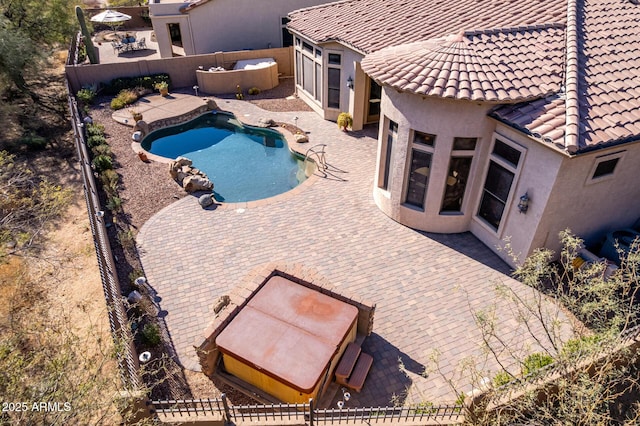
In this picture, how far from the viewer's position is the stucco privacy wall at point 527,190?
10062mm

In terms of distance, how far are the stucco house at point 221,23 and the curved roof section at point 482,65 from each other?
17.6 meters

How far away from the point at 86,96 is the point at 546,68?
23.1 metres

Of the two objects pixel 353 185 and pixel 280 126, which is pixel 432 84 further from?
pixel 280 126

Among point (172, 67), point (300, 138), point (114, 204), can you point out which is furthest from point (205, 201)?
point (172, 67)

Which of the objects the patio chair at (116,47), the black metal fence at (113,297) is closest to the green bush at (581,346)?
the black metal fence at (113,297)

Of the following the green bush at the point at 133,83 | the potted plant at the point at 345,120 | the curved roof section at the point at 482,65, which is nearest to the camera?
the curved roof section at the point at 482,65

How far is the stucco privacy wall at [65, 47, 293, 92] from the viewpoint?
2395 cm

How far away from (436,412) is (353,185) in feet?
32.3

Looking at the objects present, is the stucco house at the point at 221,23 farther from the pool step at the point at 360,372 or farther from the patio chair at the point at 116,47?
the pool step at the point at 360,372

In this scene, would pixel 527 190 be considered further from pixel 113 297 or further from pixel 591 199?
pixel 113 297

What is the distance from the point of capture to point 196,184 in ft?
50.8

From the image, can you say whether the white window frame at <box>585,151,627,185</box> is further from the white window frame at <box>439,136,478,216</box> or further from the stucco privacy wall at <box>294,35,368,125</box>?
the stucco privacy wall at <box>294,35,368,125</box>

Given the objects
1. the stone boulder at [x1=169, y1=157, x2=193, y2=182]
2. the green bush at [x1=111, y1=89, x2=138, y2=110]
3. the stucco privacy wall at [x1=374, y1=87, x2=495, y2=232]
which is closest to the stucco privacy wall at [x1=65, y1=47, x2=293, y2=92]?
the green bush at [x1=111, y1=89, x2=138, y2=110]

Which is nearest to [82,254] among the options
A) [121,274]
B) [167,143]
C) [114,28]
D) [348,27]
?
[121,274]
